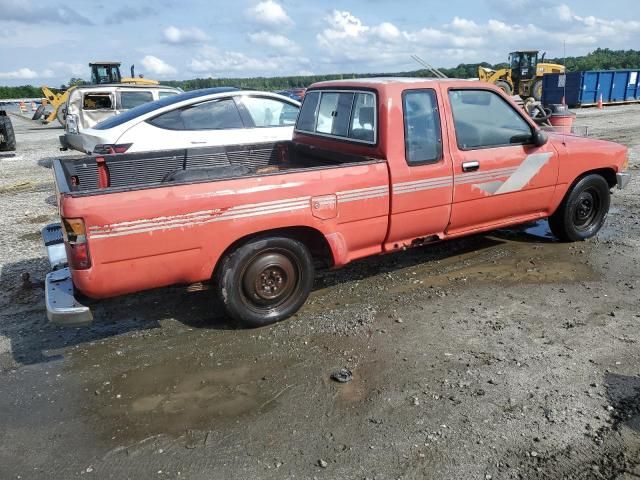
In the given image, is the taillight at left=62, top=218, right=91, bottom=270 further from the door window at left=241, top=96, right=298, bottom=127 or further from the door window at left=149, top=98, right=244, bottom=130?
the door window at left=241, top=96, right=298, bottom=127

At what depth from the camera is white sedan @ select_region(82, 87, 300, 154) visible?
24.2ft

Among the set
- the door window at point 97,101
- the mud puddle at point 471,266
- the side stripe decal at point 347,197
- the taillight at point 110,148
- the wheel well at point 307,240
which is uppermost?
the door window at point 97,101

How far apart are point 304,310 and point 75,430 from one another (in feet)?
6.80

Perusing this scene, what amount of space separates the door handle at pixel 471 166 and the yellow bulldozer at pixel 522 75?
26066mm

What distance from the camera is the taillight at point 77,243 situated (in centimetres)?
337

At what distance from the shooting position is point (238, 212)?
3.86 metres

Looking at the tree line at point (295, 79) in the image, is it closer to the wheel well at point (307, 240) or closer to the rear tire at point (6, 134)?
the rear tire at point (6, 134)

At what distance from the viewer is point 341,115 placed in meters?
5.11

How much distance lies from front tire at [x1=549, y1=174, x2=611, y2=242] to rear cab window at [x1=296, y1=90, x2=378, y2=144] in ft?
8.63

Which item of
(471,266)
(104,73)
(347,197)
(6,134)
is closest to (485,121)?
(471,266)

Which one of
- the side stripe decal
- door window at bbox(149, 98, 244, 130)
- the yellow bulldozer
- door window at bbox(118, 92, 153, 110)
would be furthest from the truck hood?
the yellow bulldozer

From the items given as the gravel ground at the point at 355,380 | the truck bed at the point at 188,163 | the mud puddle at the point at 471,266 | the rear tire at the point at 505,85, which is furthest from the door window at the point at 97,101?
the rear tire at the point at 505,85

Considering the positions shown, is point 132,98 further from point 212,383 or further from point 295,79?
point 295,79

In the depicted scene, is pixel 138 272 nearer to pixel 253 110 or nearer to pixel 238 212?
pixel 238 212
